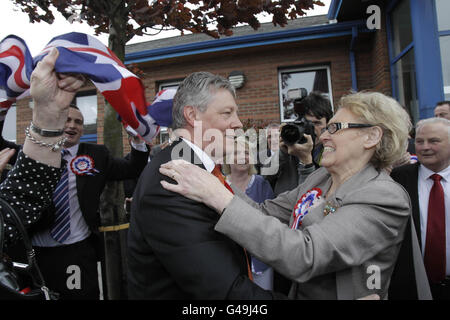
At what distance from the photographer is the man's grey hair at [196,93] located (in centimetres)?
159

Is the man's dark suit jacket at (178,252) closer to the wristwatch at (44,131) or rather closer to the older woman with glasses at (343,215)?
the older woman with glasses at (343,215)

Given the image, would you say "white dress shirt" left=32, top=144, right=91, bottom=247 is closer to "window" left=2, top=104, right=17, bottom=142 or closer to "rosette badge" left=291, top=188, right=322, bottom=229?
"rosette badge" left=291, top=188, right=322, bottom=229

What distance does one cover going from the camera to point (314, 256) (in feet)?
4.18

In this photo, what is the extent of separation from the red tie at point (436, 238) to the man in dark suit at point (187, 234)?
5.07 feet

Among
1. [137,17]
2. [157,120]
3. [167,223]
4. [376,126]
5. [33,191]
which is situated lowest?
[167,223]

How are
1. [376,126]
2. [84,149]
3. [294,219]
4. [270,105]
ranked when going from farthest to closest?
[270,105] → [84,149] → [294,219] → [376,126]

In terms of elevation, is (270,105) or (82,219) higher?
(270,105)

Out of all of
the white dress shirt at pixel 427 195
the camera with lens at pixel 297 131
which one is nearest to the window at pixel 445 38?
the white dress shirt at pixel 427 195

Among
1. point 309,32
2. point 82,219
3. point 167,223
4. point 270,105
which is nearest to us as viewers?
point 167,223

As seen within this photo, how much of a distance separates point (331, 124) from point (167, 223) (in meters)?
1.17

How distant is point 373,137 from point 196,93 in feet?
3.40

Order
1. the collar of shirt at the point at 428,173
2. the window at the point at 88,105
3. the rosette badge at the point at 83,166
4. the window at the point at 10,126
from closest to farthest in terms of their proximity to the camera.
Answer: the collar of shirt at the point at 428,173
the rosette badge at the point at 83,166
the window at the point at 88,105
the window at the point at 10,126

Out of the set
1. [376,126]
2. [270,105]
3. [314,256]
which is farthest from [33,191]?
[270,105]

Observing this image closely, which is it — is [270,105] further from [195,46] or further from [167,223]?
[167,223]
